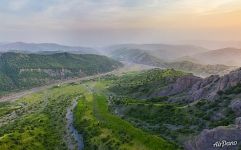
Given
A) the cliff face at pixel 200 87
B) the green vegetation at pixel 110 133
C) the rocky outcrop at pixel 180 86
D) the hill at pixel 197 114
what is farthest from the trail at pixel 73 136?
the rocky outcrop at pixel 180 86

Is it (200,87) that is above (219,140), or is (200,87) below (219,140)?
above

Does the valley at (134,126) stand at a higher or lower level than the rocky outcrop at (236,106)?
lower

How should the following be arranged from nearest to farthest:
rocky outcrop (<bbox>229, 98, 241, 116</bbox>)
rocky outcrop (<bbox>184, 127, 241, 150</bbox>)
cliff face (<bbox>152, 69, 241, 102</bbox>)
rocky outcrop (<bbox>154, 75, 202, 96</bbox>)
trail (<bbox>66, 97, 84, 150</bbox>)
A: rocky outcrop (<bbox>184, 127, 241, 150</bbox>), rocky outcrop (<bbox>229, 98, 241, 116</bbox>), trail (<bbox>66, 97, 84, 150</bbox>), cliff face (<bbox>152, 69, 241, 102</bbox>), rocky outcrop (<bbox>154, 75, 202, 96</bbox>)

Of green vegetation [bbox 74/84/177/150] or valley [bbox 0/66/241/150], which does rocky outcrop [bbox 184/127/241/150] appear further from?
green vegetation [bbox 74/84/177/150]

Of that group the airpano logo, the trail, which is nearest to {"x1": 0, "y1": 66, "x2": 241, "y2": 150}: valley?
the trail

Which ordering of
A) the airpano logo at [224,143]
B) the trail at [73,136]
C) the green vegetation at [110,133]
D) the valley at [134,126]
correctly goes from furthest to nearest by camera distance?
the trail at [73,136] < the green vegetation at [110,133] < the valley at [134,126] < the airpano logo at [224,143]

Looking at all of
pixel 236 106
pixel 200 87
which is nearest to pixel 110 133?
pixel 236 106

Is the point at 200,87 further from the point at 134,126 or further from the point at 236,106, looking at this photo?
the point at 236,106

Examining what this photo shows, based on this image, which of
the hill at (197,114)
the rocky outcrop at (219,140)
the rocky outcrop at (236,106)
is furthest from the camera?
the rocky outcrop at (236,106)

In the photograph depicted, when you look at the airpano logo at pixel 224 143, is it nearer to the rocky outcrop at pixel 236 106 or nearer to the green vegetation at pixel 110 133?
the green vegetation at pixel 110 133
